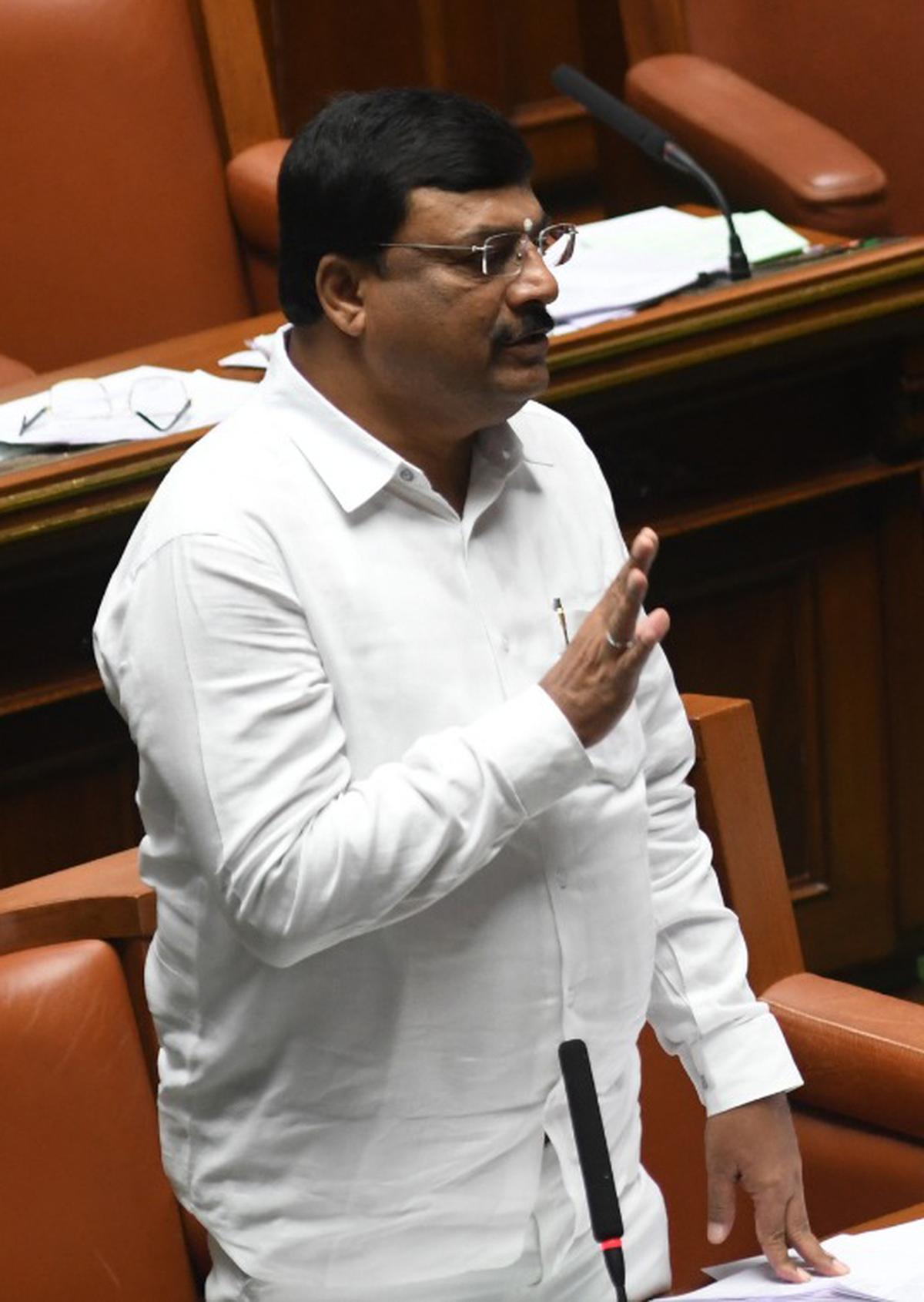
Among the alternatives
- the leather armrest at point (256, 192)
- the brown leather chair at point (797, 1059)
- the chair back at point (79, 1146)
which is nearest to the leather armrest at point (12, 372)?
the leather armrest at point (256, 192)

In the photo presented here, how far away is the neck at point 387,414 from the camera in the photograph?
36.9 inches

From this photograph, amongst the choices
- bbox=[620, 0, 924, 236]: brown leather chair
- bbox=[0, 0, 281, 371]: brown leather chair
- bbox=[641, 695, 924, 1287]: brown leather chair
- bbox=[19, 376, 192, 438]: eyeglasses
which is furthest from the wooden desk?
bbox=[641, 695, 924, 1287]: brown leather chair

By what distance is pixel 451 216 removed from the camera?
90 centimetres

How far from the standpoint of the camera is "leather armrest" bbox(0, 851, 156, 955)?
1054 mm

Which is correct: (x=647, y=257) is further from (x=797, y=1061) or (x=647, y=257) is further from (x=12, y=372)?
(x=797, y=1061)

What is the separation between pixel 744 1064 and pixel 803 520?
91 cm

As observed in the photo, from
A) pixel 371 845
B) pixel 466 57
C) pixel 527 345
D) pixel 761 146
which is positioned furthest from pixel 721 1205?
pixel 466 57

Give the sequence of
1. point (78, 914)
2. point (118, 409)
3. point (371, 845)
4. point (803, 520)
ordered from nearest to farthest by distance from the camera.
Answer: point (371, 845) → point (78, 914) → point (118, 409) → point (803, 520)

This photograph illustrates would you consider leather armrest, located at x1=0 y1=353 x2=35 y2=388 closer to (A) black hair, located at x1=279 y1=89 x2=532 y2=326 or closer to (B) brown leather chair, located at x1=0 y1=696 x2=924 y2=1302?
(B) brown leather chair, located at x1=0 y1=696 x2=924 y2=1302

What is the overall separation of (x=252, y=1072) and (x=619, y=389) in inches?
35.2

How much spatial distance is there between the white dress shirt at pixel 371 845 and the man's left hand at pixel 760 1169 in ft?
0.04

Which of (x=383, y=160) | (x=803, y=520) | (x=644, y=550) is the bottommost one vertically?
(x=803, y=520)

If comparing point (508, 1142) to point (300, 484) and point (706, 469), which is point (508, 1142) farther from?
point (706, 469)

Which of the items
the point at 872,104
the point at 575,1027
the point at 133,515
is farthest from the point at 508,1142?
the point at 872,104
